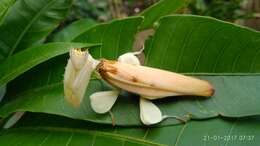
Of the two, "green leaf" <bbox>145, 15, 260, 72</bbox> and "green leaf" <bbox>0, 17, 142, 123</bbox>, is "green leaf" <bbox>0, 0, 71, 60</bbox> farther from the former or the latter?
"green leaf" <bbox>145, 15, 260, 72</bbox>

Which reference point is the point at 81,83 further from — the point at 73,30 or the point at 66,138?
the point at 73,30

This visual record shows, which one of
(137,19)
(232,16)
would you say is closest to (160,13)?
(137,19)

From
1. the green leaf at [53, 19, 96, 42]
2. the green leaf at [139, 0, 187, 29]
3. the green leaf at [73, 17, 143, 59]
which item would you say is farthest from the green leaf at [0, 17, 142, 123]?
the green leaf at [53, 19, 96, 42]

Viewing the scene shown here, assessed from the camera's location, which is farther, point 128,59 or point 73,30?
point 73,30

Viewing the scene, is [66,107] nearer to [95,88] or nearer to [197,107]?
[95,88]

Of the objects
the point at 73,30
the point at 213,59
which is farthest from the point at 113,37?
the point at 73,30
